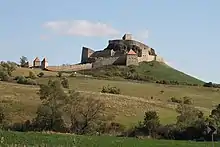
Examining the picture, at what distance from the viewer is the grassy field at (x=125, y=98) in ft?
282

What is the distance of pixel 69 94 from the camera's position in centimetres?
7975

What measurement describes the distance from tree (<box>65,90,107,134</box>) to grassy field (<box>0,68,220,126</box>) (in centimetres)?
761

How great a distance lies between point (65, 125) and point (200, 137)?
1837 cm

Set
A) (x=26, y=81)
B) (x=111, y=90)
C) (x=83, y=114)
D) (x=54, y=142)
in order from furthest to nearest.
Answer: (x=111, y=90), (x=26, y=81), (x=83, y=114), (x=54, y=142)

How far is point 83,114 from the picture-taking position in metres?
74.9

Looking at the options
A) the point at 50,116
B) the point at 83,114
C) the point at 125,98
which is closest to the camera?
the point at 50,116

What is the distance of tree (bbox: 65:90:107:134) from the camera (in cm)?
7362

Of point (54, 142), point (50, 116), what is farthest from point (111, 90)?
point (54, 142)

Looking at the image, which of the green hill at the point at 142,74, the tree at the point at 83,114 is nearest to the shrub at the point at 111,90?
the green hill at the point at 142,74

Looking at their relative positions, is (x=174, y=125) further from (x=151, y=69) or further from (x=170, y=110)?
(x=151, y=69)

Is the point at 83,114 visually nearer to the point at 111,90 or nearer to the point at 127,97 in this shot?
the point at 127,97

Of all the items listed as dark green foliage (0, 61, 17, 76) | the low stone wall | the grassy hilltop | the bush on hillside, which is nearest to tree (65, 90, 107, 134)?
the grassy hilltop

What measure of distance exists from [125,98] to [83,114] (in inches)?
1363

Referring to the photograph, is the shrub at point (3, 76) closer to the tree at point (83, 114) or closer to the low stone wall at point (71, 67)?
the low stone wall at point (71, 67)
